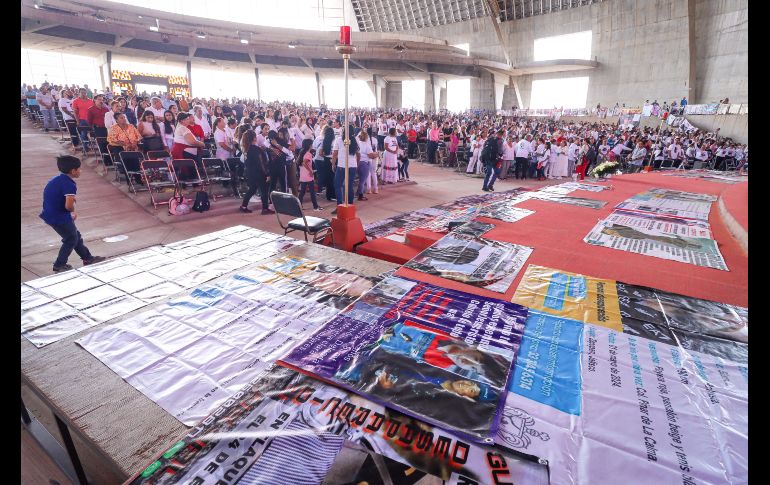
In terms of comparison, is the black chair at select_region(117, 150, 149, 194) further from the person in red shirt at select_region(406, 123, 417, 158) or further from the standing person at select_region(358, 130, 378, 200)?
the person in red shirt at select_region(406, 123, 417, 158)

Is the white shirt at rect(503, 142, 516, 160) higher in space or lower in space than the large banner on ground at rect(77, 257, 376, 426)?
higher

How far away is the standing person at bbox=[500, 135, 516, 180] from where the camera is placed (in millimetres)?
13352

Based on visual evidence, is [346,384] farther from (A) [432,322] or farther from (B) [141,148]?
(B) [141,148]

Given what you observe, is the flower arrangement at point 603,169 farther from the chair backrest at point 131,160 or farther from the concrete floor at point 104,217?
the chair backrest at point 131,160

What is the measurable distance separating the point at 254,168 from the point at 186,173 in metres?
2.05

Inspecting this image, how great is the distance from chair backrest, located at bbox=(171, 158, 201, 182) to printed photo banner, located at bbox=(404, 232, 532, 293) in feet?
22.3

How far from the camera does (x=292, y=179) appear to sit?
26.4 ft

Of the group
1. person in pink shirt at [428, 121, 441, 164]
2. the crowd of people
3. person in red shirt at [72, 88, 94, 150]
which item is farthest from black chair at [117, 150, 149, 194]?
person in pink shirt at [428, 121, 441, 164]

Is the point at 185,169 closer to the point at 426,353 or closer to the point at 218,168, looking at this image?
the point at 218,168

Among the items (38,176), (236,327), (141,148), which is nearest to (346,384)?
(236,327)

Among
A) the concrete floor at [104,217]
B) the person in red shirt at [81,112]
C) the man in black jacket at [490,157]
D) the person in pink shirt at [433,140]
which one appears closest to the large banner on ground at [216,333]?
the concrete floor at [104,217]

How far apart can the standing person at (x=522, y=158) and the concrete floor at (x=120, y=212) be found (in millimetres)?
3772
